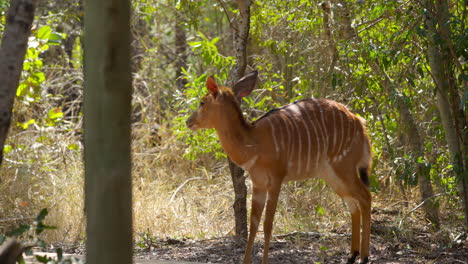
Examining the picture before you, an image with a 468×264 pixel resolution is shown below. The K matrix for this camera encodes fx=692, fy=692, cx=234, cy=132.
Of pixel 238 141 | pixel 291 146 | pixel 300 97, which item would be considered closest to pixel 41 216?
pixel 238 141

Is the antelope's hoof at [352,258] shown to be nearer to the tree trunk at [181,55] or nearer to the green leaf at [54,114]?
the green leaf at [54,114]

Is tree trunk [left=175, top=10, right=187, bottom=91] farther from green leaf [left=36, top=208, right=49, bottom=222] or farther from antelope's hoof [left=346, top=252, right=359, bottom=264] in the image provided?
green leaf [left=36, top=208, right=49, bottom=222]

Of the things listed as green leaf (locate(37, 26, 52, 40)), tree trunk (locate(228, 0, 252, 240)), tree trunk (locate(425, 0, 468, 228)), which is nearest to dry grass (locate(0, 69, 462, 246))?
tree trunk (locate(228, 0, 252, 240))

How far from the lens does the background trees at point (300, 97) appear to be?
5.48m

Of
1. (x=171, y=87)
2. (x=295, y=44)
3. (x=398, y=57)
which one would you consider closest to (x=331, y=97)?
(x=295, y=44)

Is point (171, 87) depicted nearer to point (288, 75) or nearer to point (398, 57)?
point (288, 75)

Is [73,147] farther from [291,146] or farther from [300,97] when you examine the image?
[291,146]

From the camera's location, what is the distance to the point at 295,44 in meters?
7.15

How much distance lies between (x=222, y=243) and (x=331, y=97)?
2.19 metres

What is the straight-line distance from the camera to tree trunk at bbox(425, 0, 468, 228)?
5.18 m

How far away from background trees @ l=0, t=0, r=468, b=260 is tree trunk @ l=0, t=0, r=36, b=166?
2284 millimetres

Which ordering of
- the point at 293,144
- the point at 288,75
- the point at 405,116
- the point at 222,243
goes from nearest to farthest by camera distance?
the point at 293,144
the point at 222,243
the point at 405,116
the point at 288,75

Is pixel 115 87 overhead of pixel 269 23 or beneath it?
beneath

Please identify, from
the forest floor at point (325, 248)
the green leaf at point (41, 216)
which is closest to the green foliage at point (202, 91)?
the forest floor at point (325, 248)
